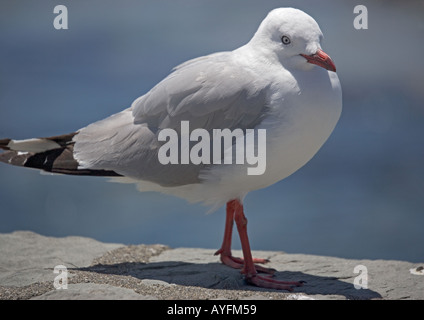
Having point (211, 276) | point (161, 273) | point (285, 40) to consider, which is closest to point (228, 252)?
point (211, 276)

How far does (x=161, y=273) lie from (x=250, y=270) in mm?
717

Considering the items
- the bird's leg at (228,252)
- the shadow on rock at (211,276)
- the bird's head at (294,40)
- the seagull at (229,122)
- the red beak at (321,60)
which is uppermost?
the bird's head at (294,40)

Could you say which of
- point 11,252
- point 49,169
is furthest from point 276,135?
point 11,252

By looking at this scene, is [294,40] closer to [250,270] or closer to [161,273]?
[250,270]

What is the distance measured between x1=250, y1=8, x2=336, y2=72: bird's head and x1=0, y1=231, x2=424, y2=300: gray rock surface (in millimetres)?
1605

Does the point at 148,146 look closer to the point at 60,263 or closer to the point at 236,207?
the point at 236,207

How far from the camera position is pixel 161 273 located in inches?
187

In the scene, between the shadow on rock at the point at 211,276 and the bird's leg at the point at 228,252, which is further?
the bird's leg at the point at 228,252

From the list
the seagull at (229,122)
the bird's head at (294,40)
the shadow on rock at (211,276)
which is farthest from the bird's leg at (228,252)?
the bird's head at (294,40)

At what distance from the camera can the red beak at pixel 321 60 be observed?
13.4 feet

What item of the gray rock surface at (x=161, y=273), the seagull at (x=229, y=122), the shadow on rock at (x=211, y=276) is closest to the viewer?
the gray rock surface at (x=161, y=273)

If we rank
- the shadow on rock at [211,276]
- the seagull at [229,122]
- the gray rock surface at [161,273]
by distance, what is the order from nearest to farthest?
the gray rock surface at [161,273] < the seagull at [229,122] < the shadow on rock at [211,276]

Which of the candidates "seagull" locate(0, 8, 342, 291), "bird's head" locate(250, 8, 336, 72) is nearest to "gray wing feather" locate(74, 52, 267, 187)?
"seagull" locate(0, 8, 342, 291)

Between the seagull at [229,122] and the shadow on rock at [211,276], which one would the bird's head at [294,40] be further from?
the shadow on rock at [211,276]
